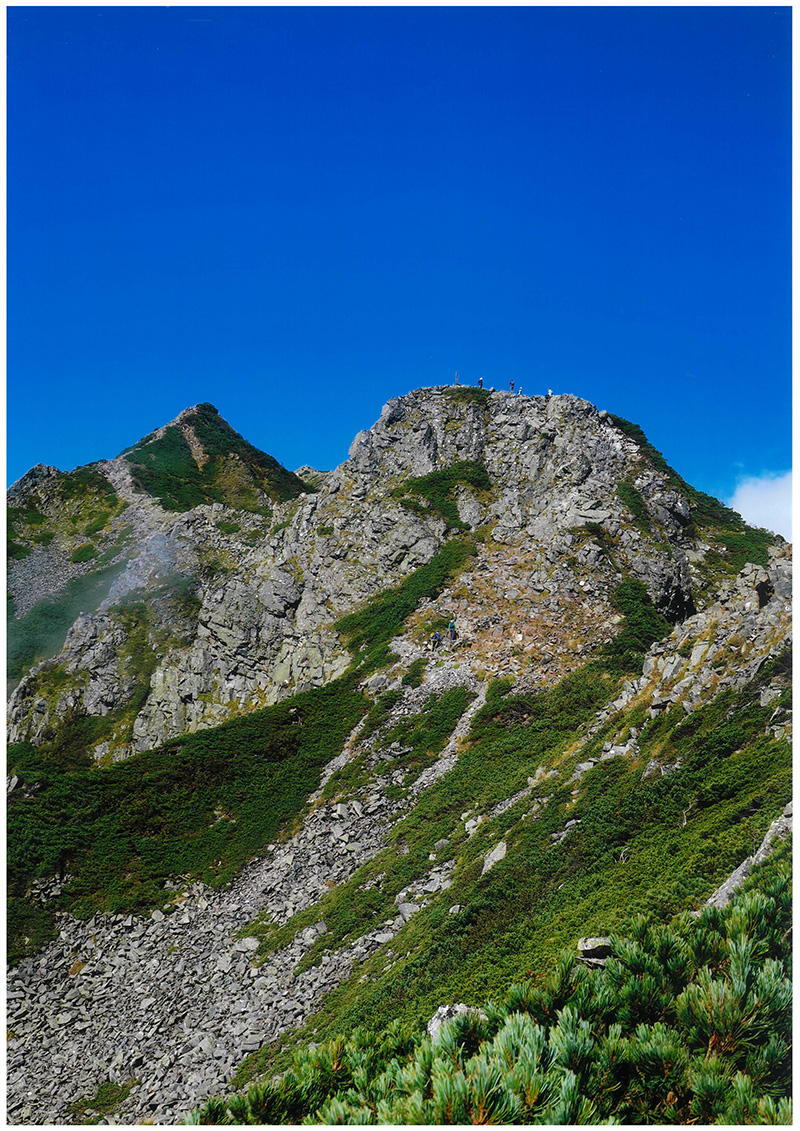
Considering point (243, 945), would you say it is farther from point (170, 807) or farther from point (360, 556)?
point (360, 556)

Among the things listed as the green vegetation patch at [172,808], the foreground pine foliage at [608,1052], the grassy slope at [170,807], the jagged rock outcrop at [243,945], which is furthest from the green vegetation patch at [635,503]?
the foreground pine foliage at [608,1052]

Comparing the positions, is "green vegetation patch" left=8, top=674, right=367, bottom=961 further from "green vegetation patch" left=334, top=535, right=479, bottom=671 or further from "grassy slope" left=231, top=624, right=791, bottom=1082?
"grassy slope" left=231, top=624, right=791, bottom=1082

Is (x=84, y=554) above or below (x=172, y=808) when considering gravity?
above

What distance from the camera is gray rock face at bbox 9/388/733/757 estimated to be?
148ft

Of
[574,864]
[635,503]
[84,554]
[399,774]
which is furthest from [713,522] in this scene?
[84,554]

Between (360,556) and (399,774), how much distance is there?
24.7m

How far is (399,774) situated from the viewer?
101ft

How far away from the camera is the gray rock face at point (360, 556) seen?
1770 inches

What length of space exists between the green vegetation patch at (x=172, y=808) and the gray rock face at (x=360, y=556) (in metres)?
7.37

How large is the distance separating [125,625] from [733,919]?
191 feet

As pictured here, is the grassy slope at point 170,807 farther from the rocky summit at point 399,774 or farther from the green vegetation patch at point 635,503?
the green vegetation patch at point 635,503

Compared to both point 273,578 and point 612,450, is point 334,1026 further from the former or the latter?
point 612,450

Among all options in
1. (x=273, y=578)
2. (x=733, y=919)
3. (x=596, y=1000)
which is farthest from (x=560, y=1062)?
(x=273, y=578)

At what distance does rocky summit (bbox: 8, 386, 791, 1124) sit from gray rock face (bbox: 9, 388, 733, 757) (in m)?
0.31
